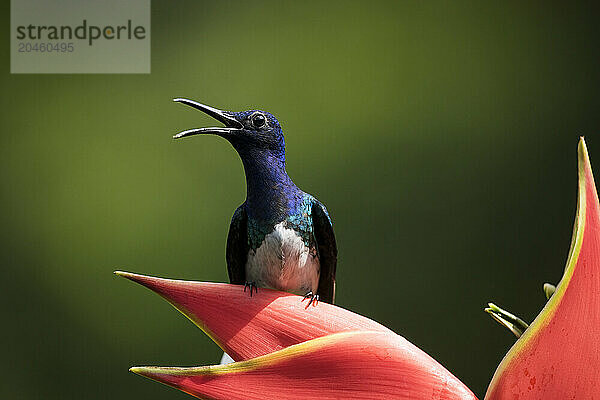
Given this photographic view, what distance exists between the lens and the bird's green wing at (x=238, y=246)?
42 centimetres

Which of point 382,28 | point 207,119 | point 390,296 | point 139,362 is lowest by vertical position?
point 139,362

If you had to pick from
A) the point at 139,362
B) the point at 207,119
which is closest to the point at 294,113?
the point at 207,119

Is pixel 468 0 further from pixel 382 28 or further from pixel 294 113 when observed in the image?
pixel 294 113

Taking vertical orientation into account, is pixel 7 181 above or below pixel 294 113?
below

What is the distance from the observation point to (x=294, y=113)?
1.00 metres

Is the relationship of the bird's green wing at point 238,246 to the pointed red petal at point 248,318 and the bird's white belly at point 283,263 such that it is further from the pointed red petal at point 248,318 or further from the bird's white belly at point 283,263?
the pointed red petal at point 248,318

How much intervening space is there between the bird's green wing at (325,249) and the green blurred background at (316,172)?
1.75ft

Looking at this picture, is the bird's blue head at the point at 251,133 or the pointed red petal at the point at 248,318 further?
the bird's blue head at the point at 251,133

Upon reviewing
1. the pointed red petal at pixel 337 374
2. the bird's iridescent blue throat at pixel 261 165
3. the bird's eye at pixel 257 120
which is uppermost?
the bird's eye at pixel 257 120

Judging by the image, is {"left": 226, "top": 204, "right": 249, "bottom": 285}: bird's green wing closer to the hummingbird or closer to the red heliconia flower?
the hummingbird

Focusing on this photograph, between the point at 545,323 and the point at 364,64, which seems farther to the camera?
the point at 364,64

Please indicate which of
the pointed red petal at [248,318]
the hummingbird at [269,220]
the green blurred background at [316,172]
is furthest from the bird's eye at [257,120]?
the green blurred background at [316,172]

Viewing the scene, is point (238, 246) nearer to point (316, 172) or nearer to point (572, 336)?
point (572, 336)

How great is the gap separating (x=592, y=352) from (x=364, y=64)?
864mm
